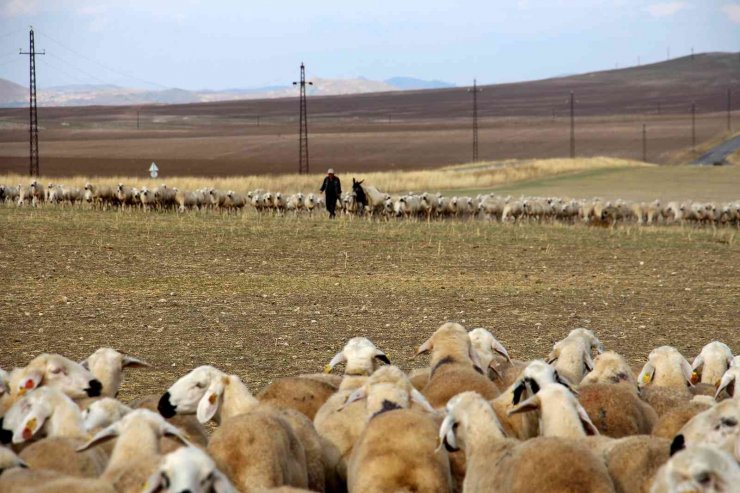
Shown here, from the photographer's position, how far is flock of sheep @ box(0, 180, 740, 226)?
3491cm

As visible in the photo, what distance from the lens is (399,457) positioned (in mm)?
6777

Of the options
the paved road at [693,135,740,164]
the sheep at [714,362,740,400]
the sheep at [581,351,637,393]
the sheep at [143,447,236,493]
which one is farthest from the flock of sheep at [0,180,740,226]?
the paved road at [693,135,740,164]

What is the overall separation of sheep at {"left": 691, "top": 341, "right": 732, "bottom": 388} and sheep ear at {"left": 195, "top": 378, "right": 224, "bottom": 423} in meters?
4.53

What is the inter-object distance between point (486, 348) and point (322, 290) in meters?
7.55

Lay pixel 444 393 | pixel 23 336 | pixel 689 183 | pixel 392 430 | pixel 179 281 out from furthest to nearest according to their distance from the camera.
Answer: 1. pixel 689 183
2. pixel 179 281
3. pixel 23 336
4. pixel 444 393
5. pixel 392 430

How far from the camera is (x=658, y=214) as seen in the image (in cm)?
3584

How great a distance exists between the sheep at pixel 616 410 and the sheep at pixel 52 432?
11.2 ft

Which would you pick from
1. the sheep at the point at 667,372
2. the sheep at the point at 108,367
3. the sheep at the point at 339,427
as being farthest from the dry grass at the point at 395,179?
the sheep at the point at 339,427

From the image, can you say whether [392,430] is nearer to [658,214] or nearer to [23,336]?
[23,336]

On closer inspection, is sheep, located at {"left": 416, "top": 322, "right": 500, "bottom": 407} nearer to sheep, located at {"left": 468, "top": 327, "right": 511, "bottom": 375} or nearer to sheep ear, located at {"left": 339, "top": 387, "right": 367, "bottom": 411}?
sheep, located at {"left": 468, "top": 327, "right": 511, "bottom": 375}

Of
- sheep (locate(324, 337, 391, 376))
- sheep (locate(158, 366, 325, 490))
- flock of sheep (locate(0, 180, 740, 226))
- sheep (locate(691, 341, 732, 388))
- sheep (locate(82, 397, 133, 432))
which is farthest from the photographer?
flock of sheep (locate(0, 180, 740, 226))

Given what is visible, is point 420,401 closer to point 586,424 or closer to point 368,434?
point 368,434

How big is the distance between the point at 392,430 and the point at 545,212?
2905 centimetres

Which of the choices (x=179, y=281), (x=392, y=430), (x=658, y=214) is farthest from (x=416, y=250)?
(x=392, y=430)
